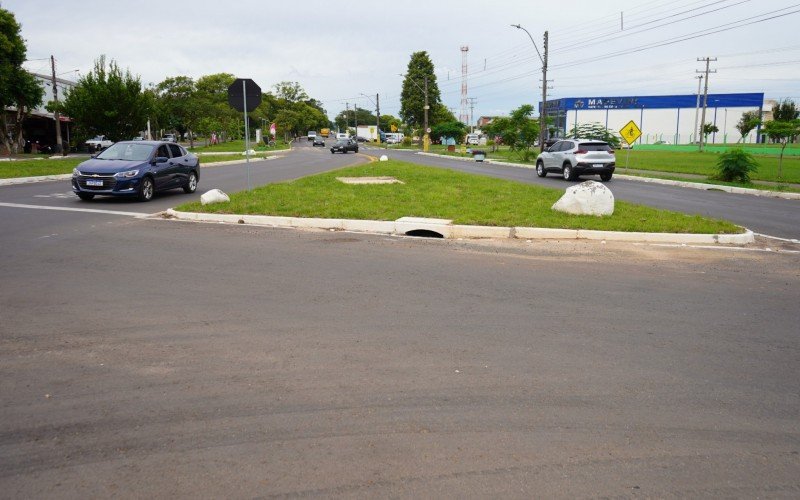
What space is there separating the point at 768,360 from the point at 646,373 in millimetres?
1138

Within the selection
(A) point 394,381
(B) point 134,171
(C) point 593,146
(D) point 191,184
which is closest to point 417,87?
(C) point 593,146

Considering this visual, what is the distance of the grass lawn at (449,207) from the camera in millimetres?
11508

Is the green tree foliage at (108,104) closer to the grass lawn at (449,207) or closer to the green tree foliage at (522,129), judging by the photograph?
the grass lawn at (449,207)

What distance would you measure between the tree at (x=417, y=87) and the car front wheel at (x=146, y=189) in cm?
7434

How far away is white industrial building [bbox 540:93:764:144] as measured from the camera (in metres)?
96.6

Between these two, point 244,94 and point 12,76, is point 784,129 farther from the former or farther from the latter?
point 12,76

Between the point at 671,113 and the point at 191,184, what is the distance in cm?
9579

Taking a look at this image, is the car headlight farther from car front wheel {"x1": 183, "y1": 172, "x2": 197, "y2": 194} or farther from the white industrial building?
the white industrial building

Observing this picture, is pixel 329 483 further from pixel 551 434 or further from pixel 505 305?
pixel 505 305

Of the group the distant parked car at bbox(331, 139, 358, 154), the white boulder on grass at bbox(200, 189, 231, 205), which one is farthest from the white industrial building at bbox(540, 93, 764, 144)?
the white boulder on grass at bbox(200, 189, 231, 205)

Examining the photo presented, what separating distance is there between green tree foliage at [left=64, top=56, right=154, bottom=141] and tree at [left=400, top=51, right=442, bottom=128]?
5765cm

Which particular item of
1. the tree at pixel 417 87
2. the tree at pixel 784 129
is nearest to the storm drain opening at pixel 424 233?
the tree at pixel 784 129

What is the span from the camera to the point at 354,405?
3.90 m

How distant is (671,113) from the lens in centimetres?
9750
